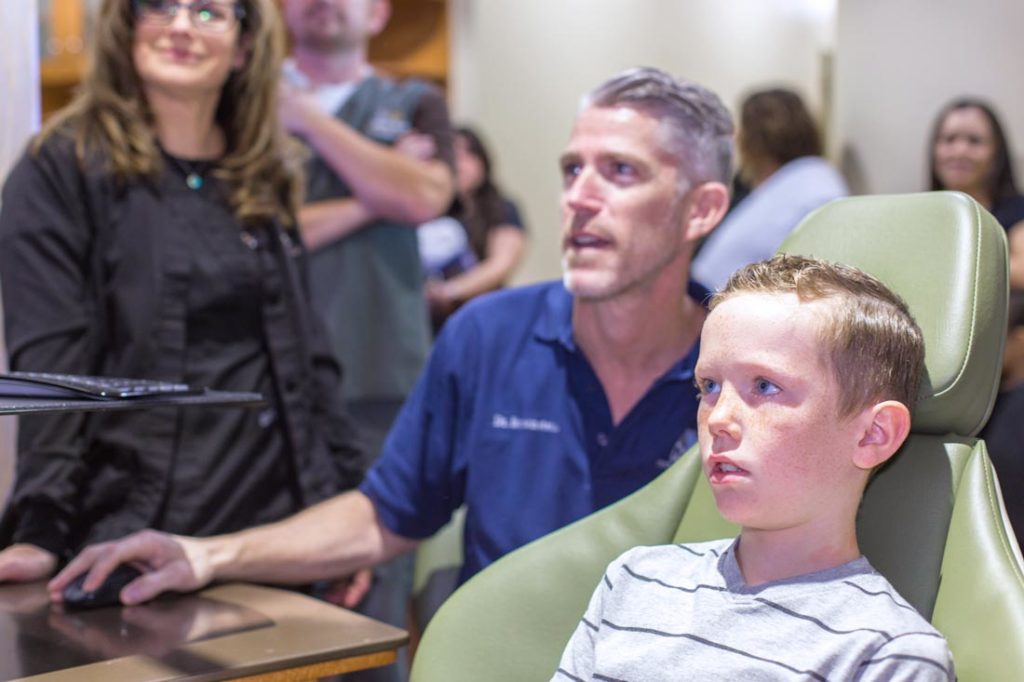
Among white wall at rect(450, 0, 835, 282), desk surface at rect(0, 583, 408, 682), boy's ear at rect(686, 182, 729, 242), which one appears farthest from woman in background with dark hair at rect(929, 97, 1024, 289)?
desk surface at rect(0, 583, 408, 682)

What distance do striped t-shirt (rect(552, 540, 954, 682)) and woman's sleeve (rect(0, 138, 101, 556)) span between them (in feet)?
2.52

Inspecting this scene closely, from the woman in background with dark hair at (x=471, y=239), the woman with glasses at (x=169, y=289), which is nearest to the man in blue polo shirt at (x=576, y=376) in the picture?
the woman with glasses at (x=169, y=289)

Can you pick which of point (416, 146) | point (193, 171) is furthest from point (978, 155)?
point (193, 171)

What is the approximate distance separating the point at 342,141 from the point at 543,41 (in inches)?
84.4

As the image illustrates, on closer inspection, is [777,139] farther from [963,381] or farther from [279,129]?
[963,381]

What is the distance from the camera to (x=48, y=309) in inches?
72.0

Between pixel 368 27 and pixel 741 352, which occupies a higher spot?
pixel 368 27

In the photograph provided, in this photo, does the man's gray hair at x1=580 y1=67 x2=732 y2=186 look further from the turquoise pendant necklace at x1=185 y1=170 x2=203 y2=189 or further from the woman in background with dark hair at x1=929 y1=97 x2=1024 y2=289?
the woman in background with dark hair at x1=929 y1=97 x2=1024 y2=289

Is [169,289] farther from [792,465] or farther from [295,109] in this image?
[792,465]

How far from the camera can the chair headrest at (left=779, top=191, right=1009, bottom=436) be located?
131 cm

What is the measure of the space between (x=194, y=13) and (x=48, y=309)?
50 cm

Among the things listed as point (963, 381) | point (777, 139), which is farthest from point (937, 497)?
point (777, 139)

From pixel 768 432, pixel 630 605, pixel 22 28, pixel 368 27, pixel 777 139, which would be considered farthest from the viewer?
pixel 777 139

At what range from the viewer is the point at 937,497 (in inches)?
51.7
